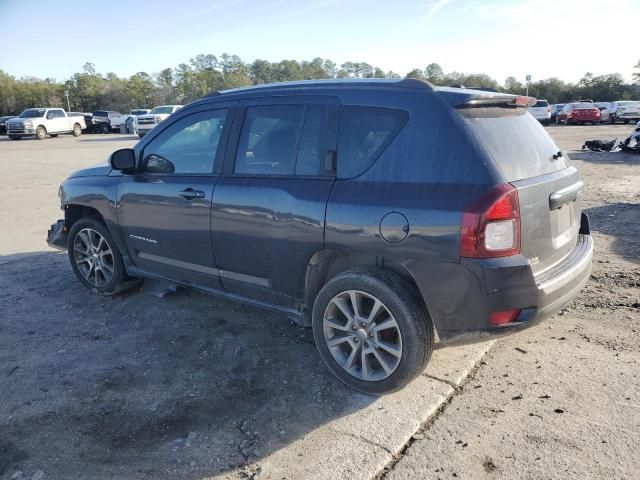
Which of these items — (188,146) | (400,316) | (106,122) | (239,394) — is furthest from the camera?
(106,122)

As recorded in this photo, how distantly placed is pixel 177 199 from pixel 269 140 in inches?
37.4

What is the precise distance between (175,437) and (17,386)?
1.36 meters

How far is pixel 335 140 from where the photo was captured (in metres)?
3.39

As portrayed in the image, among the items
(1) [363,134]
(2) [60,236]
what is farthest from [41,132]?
(1) [363,134]

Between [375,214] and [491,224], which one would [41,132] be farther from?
[491,224]

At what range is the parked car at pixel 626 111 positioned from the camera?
36.2 metres

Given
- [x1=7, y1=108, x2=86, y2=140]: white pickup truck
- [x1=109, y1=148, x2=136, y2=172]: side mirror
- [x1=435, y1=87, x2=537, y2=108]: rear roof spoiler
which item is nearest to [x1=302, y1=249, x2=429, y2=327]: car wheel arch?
[x1=435, y1=87, x2=537, y2=108]: rear roof spoiler

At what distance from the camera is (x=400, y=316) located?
3.06 m

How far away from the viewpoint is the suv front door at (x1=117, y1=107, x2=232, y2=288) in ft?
13.2

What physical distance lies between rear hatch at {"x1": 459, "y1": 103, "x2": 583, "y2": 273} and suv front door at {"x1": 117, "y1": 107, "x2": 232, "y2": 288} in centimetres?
197

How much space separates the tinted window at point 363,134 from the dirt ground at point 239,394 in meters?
1.48

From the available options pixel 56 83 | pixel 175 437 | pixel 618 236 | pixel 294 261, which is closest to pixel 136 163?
pixel 294 261

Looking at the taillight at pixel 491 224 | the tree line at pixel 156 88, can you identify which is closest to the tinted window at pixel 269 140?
the taillight at pixel 491 224

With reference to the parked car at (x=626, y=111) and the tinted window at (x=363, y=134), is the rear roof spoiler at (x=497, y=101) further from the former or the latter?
the parked car at (x=626, y=111)
